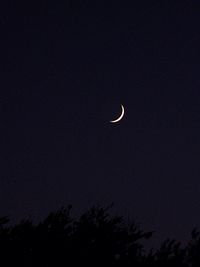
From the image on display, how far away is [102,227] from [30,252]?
9.28 ft

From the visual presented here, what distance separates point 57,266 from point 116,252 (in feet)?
7.76

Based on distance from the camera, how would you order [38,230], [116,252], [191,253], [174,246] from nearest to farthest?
[38,230]
[116,252]
[174,246]
[191,253]

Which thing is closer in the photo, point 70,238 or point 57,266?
point 57,266

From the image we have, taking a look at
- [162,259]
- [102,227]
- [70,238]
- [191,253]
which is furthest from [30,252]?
[191,253]

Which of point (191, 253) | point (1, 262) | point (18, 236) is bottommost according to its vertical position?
point (1, 262)

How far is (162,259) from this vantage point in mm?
17000

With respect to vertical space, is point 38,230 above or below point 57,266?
above

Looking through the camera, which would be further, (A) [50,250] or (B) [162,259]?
(B) [162,259]

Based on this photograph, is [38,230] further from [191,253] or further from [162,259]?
[191,253]

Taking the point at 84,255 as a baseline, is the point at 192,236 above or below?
above

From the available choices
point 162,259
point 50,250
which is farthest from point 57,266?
point 162,259

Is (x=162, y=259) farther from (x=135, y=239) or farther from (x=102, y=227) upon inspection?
(x=102, y=227)

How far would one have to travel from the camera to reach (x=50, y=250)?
14.8 metres

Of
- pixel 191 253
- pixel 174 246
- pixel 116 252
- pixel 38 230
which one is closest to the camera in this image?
pixel 38 230
